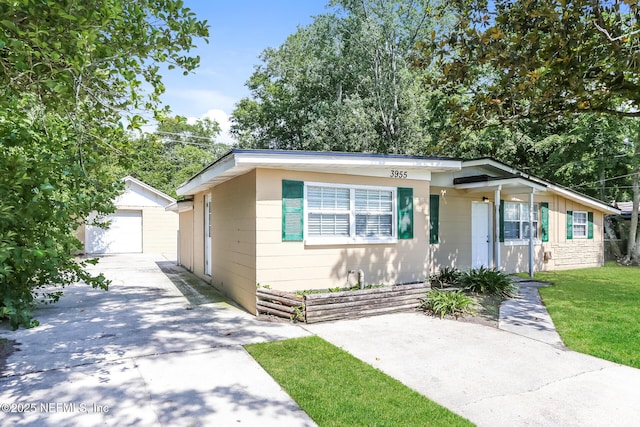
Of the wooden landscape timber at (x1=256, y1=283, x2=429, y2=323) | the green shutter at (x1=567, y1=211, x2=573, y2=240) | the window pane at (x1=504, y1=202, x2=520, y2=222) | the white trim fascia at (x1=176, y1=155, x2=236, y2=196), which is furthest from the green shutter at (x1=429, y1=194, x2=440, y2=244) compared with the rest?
the green shutter at (x1=567, y1=211, x2=573, y2=240)

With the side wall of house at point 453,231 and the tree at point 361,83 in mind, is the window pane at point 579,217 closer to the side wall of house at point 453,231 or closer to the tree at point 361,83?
the side wall of house at point 453,231

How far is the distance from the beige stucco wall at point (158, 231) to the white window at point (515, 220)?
15.7 metres

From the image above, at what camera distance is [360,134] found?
62.3 feet

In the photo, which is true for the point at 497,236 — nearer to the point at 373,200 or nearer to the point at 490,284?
the point at 490,284

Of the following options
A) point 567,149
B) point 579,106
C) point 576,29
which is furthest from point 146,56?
point 567,149

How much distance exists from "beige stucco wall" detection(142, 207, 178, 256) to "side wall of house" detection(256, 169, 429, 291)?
48.9ft

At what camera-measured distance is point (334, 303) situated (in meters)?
6.18

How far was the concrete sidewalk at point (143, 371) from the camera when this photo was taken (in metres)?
3.12

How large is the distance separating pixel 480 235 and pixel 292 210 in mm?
6598

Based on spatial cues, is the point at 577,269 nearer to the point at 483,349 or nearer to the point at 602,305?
the point at 602,305

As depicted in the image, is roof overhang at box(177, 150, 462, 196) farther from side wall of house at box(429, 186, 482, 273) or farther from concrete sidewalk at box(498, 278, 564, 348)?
concrete sidewalk at box(498, 278, 564, 348)

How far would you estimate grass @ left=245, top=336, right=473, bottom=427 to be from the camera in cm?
304

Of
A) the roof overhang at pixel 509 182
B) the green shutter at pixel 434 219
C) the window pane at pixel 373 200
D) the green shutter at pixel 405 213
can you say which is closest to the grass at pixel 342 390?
the window pane at pixel 373 200

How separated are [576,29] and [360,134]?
1368cm
